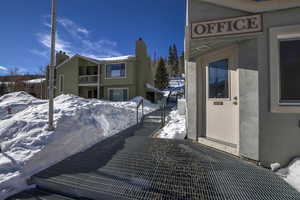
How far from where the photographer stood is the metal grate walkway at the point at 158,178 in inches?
85.2

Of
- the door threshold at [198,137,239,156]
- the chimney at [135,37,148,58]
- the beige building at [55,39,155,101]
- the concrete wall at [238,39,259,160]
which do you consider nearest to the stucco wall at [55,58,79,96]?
the beige building at [55,39,155,101]

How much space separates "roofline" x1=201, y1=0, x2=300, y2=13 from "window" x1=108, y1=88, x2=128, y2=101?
582 inches

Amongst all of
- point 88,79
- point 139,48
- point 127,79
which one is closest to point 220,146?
point 127,79

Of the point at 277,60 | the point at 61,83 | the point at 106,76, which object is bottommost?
the point at 277,60

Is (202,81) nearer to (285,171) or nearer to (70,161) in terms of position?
(285,171)

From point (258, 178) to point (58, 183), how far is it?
3387 millimetres

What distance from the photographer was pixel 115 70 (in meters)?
17.8

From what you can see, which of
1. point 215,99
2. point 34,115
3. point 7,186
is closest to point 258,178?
point 215,99

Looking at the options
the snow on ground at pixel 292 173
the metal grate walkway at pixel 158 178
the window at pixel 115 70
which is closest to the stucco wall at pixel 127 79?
the window at pixel 115 70

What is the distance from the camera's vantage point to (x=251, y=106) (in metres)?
3.08

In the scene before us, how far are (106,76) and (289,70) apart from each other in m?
17.2

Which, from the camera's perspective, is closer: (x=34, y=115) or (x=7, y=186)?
(x=7, y=186)

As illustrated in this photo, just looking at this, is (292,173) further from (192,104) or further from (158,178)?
(192,104)

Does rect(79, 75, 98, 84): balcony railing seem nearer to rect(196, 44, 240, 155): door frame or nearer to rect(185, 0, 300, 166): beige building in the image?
rect(196, 44, 240, 155): door frame
